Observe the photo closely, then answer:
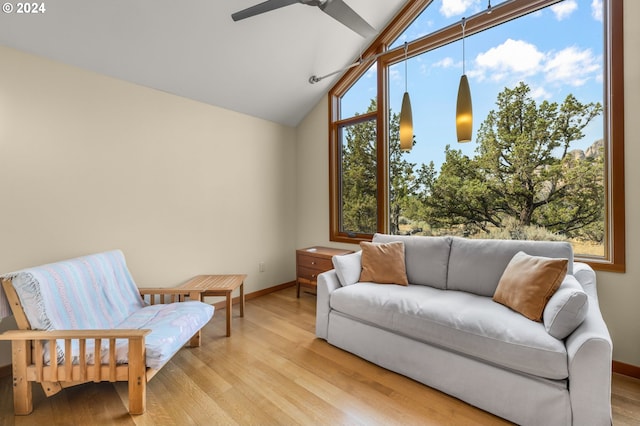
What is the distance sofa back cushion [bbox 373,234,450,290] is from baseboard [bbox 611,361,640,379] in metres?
1.27

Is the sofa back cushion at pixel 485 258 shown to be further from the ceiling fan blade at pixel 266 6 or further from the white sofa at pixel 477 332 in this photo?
the ceiling fan blade at pixel 266 6

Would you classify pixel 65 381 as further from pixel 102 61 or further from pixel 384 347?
pixel 102 61

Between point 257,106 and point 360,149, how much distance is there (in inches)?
57.7

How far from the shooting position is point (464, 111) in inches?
76.3

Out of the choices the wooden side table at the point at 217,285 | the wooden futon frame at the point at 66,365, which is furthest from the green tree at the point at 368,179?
the wooden futon frame at the point at 66,365

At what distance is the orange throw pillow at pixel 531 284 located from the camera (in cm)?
177

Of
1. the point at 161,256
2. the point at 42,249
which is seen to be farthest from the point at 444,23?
the point at 42,249

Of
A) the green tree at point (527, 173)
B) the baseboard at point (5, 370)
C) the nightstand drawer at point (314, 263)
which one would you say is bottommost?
the baseboard at point (5, 370)

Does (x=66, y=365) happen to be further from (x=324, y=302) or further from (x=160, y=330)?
(x=324, y=302)

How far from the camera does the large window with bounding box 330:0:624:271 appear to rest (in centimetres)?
227

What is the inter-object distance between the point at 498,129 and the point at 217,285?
3173 mm

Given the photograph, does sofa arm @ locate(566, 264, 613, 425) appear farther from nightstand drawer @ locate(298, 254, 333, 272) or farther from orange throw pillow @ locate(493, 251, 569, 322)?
nightstand drawer @ locate(298, 254, 333, 272)

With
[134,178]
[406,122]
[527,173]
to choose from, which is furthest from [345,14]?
[134,178]

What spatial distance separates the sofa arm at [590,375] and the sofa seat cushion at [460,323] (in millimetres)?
59
